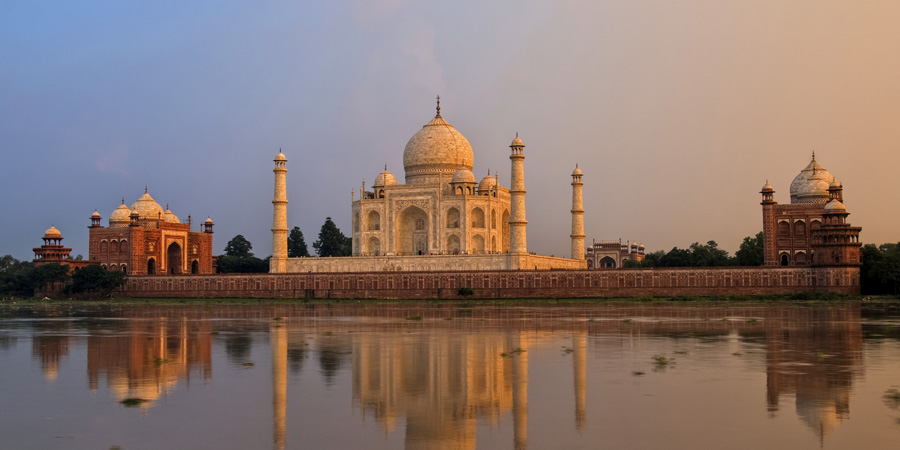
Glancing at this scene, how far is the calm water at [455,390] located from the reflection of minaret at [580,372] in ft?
0.12

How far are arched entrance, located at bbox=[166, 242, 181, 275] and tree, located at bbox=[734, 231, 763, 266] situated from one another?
42383mm

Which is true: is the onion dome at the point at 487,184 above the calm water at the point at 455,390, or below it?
→ above

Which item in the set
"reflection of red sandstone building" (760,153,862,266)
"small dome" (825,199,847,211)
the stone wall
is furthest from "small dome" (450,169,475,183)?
"small dome" (825,199,847,211)

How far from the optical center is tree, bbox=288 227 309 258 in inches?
3445

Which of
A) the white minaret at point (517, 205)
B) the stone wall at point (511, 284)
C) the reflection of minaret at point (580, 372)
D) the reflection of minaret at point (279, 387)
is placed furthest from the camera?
the white minaret at point (517, 205)

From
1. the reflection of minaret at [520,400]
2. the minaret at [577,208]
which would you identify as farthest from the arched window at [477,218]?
the reflection of minaret at [520,400]

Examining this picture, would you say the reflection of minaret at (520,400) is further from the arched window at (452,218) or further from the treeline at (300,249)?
Result: the treeline at (300,249)

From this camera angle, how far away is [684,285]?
5278cm

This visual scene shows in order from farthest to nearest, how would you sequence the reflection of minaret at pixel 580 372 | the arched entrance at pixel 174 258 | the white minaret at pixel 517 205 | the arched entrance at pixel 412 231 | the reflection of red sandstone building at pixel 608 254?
the reflection of red sandstone building at pixel 608 254 < the arched entrance at pixel 174 258 < the arched entrance at pixel 412 231 < the white minaret at pixel 517 205 < the reflection of minaret at pixel 580 372

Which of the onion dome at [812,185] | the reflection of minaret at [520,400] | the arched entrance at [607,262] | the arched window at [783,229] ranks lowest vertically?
the reflection of minaret at [520,400]

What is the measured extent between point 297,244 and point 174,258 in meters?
16.5

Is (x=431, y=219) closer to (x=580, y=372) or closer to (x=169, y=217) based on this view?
(x=169, y=217)

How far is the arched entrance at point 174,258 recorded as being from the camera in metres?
73.2

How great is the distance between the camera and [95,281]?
2441 inches
